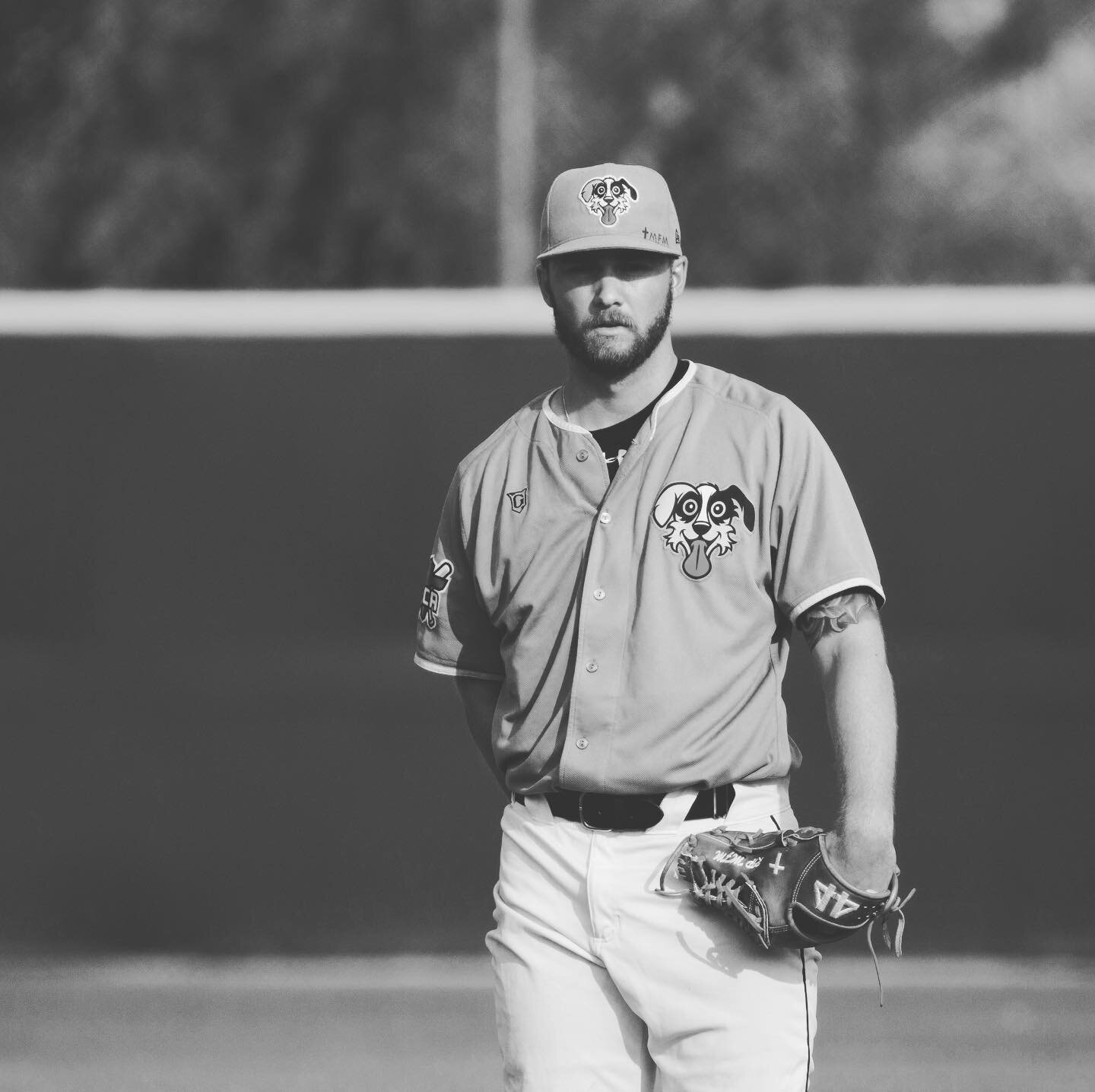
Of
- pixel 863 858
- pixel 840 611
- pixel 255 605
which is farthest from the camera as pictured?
pixel 255 605

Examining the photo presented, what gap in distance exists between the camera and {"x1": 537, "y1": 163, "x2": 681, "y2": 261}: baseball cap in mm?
2764

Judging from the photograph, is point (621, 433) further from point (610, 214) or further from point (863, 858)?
point (863, 858)

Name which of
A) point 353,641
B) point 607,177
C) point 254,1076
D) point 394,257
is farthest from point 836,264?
point 607,177

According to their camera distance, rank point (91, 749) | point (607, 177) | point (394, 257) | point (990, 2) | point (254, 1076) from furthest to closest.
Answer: point (990, 2) → point (394, 257) → point (91, 749) → point (254, 1076) → point (607, 177)

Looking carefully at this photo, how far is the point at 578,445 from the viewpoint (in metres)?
2.85

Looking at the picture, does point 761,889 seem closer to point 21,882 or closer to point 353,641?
point 353,641

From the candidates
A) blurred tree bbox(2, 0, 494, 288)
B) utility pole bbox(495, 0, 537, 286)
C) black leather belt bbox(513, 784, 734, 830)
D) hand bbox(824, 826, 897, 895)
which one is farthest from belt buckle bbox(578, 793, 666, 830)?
blurred tree bbox(2, 0, 494, 288)

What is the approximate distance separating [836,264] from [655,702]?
11638 mm

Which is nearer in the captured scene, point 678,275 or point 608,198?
point 608,198

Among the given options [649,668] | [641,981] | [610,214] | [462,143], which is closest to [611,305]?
[610,214]

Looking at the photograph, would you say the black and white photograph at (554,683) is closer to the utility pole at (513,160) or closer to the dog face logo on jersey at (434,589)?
the dog face logo on jersey at (434,589)

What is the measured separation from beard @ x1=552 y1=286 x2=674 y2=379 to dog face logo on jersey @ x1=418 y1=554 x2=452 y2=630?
18.2 inches

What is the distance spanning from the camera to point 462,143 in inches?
531

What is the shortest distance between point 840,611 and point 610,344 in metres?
0.55
